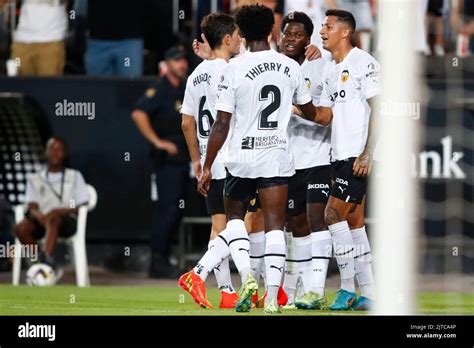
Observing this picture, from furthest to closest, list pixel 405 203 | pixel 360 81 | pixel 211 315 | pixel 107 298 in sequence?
1. pixel 107 298
2. pixel 360 81
3. pixel 211 315
4. pixel 405 203

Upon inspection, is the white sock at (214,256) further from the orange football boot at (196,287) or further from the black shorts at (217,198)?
the black shorts at (217,198)

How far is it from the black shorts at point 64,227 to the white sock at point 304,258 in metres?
4.12

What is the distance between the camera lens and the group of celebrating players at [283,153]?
1048 centimetres

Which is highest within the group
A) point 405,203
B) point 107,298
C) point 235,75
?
point 235,75

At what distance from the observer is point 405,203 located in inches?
297

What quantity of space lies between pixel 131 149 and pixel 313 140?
4421mm

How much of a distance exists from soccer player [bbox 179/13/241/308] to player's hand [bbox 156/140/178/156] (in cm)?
351

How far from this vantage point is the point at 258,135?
1053cm

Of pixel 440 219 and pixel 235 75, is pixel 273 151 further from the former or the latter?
pixel 440 219

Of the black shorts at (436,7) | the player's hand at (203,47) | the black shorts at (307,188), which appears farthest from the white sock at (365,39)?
the black shorts at (307,188)

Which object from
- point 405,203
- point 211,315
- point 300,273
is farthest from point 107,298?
point 405,203

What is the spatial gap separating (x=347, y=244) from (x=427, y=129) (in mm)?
4435
